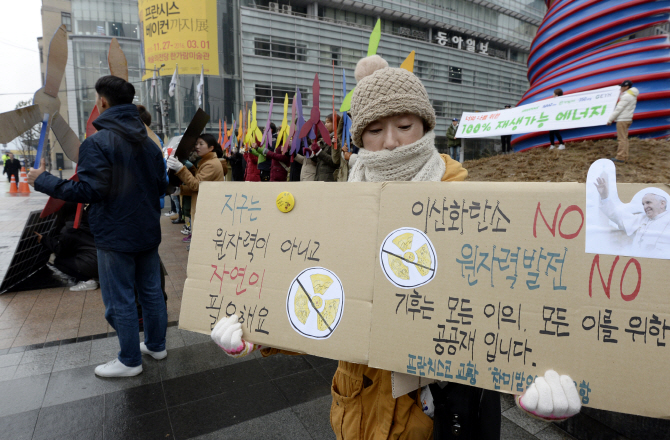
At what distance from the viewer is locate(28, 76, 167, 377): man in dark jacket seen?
2.37 metres

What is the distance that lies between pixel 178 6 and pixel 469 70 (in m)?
22.8

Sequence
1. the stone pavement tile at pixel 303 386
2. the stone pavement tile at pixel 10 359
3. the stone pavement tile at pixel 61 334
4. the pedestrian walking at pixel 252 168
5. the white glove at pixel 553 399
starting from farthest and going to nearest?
the pedestrian walking at pixel 252 168, the stone pavement tile at pixel 61 334, the stone pavement tile at pixel 10 359, the stone pavement tile at pixel 303 386, the white glove at pixel 553 399

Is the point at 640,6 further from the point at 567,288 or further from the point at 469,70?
the point at 469,70

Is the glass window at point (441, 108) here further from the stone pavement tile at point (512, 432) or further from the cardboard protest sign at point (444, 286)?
the cardboard protest sign at point (444, 286)

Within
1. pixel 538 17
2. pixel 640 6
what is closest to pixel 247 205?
pixel 640 6

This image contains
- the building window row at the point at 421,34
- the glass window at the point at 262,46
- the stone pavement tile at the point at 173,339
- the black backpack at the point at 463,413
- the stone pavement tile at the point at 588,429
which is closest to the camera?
the black backpack at the point at 463,413

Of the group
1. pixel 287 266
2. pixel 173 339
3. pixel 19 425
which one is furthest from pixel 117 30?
pixel 287 266

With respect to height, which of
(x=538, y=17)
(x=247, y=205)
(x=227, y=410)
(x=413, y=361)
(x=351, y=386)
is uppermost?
(x=538, y=17)

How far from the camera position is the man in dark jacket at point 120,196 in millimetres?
2367

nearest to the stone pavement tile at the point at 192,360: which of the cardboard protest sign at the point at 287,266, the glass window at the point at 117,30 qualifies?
the cardboard protest sign at the point at 287,266

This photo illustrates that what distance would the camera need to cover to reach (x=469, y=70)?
104 feet

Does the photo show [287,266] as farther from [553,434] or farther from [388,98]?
[553,434]

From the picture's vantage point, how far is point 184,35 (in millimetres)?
25484

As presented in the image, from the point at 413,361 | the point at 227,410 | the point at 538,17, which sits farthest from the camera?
the point at 538,17
